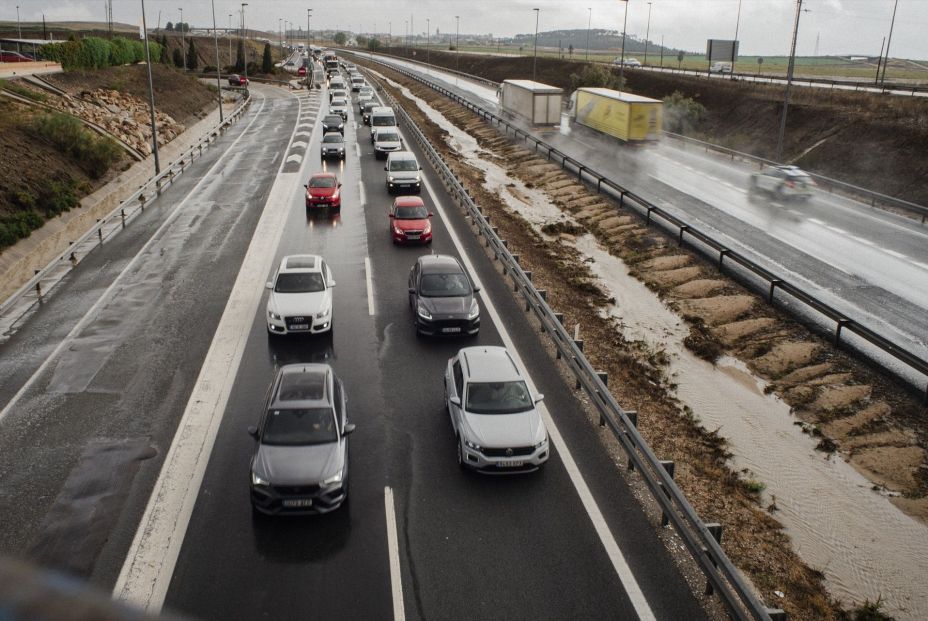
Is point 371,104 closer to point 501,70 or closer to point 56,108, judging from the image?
point 56,108

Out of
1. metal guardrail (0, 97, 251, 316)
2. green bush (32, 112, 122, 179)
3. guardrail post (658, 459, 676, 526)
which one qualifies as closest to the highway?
guardrail post (658, 459, 676, 526)

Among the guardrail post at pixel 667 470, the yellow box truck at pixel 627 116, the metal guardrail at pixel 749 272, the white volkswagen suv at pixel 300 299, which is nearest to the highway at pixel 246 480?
the guardrail post at pixel 667 470

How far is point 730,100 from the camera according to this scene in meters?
65.1

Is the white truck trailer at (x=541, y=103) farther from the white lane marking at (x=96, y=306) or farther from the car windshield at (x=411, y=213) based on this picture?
the car windshield at (x=411, y=213)

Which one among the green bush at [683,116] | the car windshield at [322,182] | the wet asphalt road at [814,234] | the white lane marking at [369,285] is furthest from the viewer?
the green bush at [683,116]

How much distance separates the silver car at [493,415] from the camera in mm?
12375

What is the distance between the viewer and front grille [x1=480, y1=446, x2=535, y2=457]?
12344 millimetres

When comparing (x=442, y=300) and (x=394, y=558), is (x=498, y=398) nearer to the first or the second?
(x=394, y=558)

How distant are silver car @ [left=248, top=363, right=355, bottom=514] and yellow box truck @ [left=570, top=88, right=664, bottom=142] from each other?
1522 inches

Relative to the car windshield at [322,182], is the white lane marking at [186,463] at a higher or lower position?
lower

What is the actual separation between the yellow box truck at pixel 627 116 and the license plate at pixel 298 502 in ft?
135

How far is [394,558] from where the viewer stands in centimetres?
1057

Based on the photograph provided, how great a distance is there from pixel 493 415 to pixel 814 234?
2146cm

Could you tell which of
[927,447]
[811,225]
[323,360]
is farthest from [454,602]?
[811,225]
